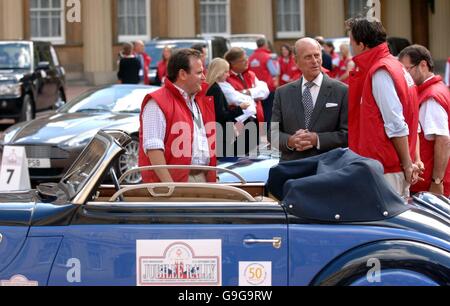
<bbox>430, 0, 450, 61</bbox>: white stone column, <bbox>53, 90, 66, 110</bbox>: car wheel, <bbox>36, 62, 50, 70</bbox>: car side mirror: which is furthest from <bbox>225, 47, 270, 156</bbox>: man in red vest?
<bbox>430, 0, 450, 61</bbox>: white stone column

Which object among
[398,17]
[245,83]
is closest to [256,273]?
[245,83]

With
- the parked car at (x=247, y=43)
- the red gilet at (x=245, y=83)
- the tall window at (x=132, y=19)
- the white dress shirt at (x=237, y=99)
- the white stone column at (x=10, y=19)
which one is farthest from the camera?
the tall window at (x=132, y=19)

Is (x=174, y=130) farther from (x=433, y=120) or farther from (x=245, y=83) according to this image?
(x=245, y=83)

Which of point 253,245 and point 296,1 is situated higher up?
point 296,1

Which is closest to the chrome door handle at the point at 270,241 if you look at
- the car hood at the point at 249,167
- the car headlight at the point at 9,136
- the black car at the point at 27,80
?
the car hood at the point at 249,167

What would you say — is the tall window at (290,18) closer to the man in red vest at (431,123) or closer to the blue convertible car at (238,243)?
the man in red vest at (431,123)

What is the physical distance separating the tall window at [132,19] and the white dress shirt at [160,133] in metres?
29.8

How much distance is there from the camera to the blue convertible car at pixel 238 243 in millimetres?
4941

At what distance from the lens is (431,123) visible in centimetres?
752

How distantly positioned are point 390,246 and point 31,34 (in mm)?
32024

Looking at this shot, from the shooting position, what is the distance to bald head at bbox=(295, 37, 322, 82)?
7.51m

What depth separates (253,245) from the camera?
4.95 meters

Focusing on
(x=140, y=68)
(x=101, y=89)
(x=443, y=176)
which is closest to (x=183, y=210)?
(x=443, y=176)

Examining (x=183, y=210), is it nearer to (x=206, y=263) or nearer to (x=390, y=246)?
(x=206, y=263)
